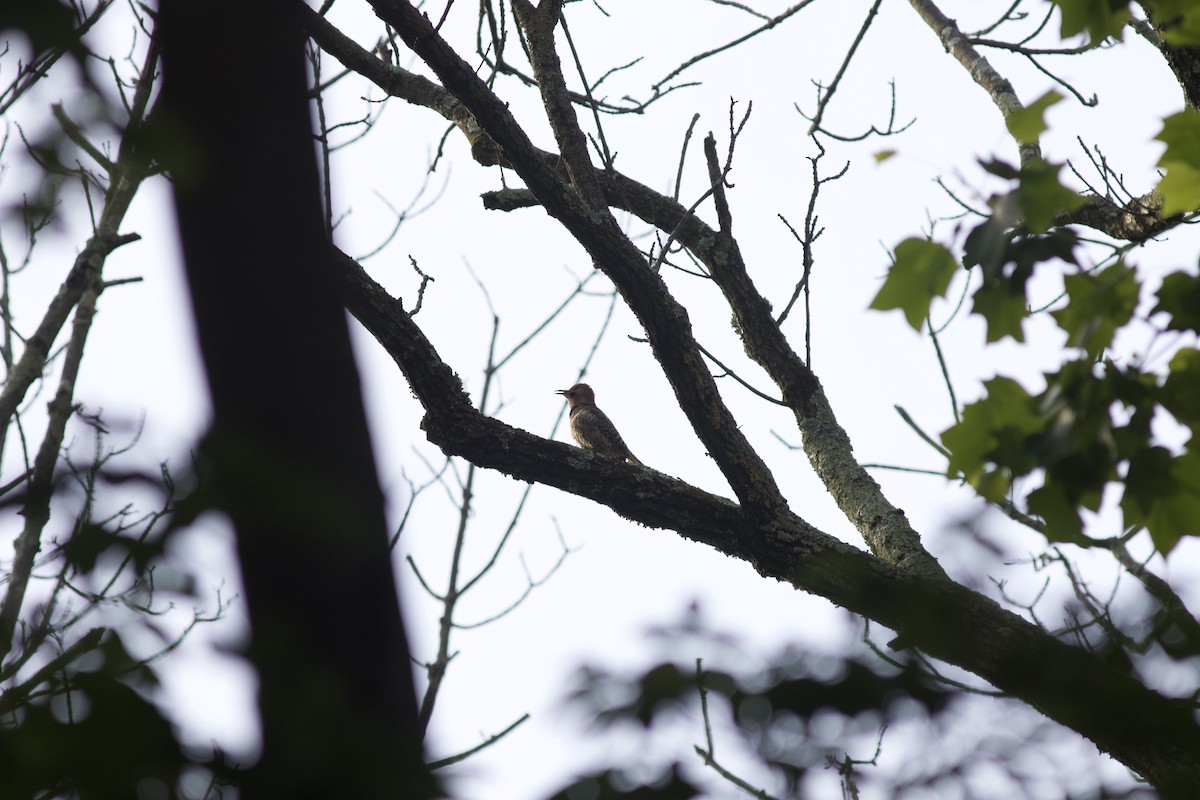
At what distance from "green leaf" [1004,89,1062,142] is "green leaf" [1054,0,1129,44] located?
20 cm

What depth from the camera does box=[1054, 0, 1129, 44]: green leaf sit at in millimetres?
1848

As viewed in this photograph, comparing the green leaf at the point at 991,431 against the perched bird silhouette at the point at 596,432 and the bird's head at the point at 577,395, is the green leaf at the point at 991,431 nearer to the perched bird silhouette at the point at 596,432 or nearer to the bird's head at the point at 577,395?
the perched bird silhouette at the point at 596,432

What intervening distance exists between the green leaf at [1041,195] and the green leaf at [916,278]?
0.17 metres

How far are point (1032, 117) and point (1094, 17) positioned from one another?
10.4 inches

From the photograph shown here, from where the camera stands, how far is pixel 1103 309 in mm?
1636

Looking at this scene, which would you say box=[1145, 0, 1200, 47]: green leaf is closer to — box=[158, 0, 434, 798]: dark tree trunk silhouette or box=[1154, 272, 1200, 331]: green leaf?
box=[1154, 272, 1200, 331]: green leaf

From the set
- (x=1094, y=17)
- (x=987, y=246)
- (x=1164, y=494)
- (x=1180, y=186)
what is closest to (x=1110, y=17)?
(x=1094, y=17)

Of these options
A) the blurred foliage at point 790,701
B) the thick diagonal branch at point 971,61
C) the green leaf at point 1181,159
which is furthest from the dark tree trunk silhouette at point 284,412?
the thick diagonal branch at point 971,61

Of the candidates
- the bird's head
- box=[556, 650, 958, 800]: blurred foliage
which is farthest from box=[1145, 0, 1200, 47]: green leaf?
the bird's head

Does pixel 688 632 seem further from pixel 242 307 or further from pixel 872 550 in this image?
pixel 872 550

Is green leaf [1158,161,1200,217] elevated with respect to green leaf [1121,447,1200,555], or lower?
elevated

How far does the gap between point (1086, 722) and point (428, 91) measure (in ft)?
14.8

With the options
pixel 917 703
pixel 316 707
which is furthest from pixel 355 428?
pixel 917 703

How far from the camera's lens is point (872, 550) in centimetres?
418
